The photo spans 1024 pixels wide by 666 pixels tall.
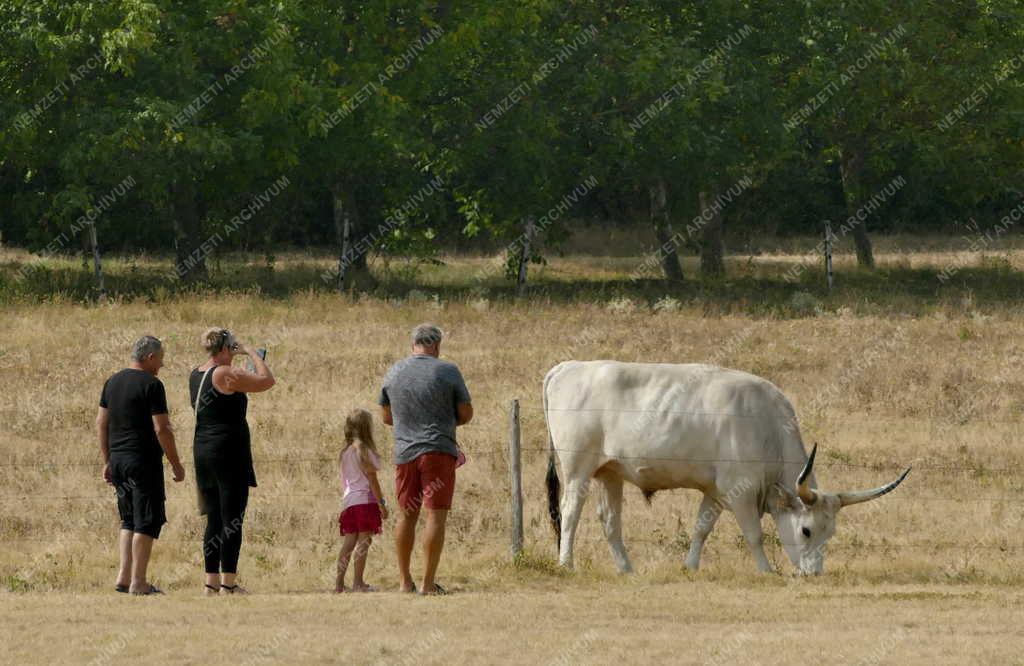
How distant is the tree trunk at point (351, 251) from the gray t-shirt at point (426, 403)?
60.9 ft

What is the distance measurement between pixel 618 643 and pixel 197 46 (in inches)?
844

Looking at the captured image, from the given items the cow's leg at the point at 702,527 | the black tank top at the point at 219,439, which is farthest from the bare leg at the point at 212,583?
the cow's leg at the point at 702,527

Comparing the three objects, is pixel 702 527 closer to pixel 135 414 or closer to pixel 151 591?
pixel 151 591

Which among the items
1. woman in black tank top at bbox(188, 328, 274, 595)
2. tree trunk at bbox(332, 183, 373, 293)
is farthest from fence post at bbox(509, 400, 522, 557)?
tree trunk at bbox(332, 183, 373, 293)

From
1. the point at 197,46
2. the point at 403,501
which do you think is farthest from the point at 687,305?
the point at 403,501

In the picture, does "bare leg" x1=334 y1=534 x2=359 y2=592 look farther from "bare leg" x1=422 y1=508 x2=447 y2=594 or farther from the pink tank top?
"bare leg" x1=422 y1=508 x2=447 y2=594

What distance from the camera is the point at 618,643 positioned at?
1072cm

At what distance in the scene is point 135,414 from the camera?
39.9 feet

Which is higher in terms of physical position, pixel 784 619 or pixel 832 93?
pixel 832 93

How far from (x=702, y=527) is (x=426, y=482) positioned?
309 centimetres

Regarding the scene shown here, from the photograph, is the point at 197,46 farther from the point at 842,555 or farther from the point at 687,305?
the point at 842,555

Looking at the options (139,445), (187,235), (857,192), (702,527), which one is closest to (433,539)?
(139,445)

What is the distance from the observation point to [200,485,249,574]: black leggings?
12.2 m

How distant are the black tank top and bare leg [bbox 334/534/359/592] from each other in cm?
116
